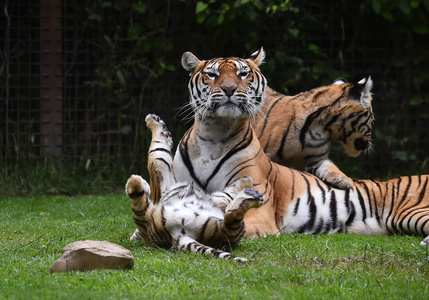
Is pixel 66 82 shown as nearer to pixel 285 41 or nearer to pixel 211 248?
pixel 285 41

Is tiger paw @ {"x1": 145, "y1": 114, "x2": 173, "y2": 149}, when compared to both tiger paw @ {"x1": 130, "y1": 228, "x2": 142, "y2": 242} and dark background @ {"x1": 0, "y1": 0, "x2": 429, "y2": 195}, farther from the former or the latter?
dark background @ {"x1": 0, "y1": 0, "x2": 429, "y2": 195}

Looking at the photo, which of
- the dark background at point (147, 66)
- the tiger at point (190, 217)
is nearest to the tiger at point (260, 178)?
the tiger at point (190, 217)

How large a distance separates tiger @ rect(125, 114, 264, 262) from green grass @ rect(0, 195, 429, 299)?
9cm

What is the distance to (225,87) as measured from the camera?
478 centimetres

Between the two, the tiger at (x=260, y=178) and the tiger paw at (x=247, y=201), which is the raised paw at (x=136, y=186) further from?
the tiger at (x=260, y=178)

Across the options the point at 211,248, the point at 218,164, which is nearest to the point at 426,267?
the point at 211,248

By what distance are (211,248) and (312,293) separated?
917 mm

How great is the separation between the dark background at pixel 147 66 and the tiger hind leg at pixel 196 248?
4.08 m

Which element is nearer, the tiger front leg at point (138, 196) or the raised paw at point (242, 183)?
Result: the tiger front leg at point (138, 196)

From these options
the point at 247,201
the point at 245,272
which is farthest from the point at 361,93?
the point at 245,272

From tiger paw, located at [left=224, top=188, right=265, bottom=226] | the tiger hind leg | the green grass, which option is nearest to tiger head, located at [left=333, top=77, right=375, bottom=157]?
the green grass

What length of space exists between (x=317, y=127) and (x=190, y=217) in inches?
77.9

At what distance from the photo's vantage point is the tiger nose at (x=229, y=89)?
4.76 metres

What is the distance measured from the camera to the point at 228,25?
8.19 m
